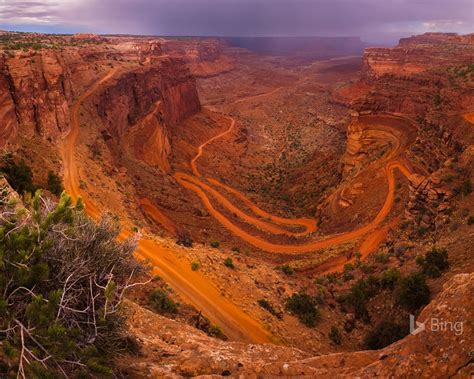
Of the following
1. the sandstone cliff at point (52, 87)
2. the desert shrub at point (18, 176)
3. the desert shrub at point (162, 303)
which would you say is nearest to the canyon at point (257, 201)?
the sandstone cliff at point (52, 87)

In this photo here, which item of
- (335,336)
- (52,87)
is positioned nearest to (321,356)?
(335,336)

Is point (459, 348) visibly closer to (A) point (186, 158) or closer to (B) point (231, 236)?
(B) point (231, 236)

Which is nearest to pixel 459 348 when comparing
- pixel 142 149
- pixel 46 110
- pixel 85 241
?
pixel 85 241

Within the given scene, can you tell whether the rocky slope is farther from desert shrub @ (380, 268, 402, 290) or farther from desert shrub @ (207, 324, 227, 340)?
desert shrub @ (380, 268, 402, 290)

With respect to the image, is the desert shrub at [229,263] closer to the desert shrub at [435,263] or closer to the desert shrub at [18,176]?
the desert shrub at [435,263]

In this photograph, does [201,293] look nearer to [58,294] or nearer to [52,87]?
[58,294]
